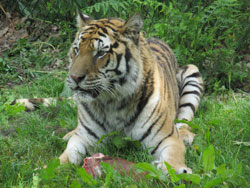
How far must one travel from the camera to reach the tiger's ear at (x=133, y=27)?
317cm

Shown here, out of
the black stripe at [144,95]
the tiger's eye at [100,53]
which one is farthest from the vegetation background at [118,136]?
the tiger's eye at [100,53]

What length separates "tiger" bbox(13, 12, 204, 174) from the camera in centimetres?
310

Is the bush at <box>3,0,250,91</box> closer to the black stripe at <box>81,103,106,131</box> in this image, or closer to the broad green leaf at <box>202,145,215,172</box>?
the black stripe at <box>81,103,106,131</box>

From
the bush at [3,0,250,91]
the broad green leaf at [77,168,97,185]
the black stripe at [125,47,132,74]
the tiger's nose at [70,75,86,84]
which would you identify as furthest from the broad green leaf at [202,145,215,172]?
the bush at [3,0,250,91]

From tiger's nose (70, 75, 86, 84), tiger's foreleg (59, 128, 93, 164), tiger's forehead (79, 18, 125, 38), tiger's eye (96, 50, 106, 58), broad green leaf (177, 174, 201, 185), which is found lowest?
tiger's foreleg (59, 128, 93, 164)

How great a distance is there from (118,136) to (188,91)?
5.55ft

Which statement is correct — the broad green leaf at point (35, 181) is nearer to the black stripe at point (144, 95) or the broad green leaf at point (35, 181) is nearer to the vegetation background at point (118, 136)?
the vegetation background at point (118, 136)

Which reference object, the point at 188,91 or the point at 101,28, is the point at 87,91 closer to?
the point at 101,28

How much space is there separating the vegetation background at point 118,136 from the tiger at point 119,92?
17cm

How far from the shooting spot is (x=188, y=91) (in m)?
4.76

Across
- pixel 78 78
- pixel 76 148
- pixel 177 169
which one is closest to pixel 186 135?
pixel 177 169

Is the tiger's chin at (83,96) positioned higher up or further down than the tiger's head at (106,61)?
further down

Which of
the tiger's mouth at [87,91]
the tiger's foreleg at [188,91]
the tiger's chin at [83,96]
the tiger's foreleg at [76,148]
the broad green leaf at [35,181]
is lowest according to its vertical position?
the tiger's foreleg at [188,91]

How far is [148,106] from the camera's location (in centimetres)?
337
